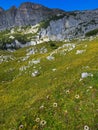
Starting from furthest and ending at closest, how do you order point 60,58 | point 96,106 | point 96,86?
point 60,58, point 96,86, point 96,106

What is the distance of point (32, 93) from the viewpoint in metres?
38.9

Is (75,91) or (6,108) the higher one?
(75,91)

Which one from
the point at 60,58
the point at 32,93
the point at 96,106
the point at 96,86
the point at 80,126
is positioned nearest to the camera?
the point at 80,126

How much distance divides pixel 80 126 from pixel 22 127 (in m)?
5.27

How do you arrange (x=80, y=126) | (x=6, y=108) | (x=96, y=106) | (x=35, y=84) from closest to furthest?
(x=80, y=126)
(x=96, y=106)
(x=6, y=108)
(x=35, y=84)

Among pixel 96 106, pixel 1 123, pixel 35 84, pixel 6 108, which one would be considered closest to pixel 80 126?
pixel 96 106

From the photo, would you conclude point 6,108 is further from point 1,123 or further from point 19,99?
point 1,123

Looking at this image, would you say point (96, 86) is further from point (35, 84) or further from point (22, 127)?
point (35, 84)

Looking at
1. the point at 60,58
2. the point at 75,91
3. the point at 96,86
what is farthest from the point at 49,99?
the point at 60,58

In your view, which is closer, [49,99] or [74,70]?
[49,99]

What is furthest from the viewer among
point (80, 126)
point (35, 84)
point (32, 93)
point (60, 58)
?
point (60, 58)

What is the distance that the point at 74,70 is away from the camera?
46000 millimetres

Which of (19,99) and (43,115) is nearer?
(43,115)

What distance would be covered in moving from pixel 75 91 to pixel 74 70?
17.6 meters
